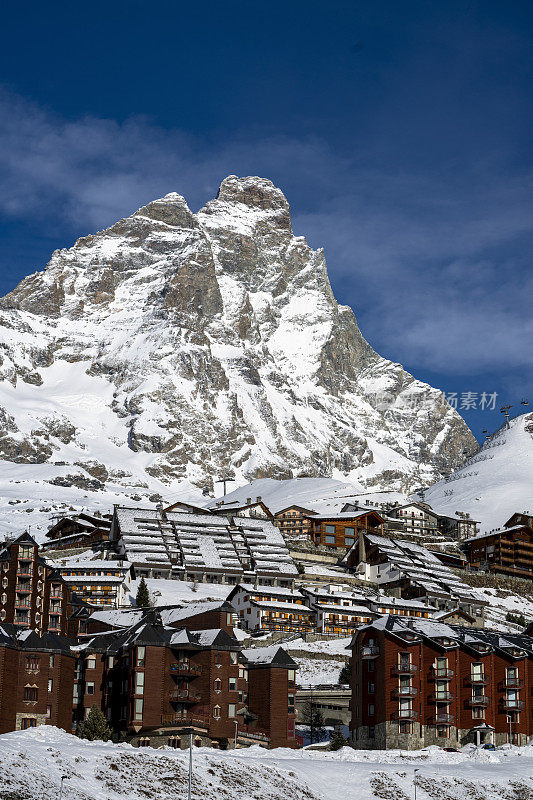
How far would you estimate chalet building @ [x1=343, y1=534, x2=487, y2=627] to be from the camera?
14862cm

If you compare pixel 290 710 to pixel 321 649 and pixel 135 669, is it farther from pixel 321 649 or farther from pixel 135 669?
pixel 321 649

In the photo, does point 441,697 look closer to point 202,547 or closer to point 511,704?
point 511,704

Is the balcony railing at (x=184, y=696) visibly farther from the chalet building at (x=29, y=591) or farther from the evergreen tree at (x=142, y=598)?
the evergreen tree at (x=142, y=598)

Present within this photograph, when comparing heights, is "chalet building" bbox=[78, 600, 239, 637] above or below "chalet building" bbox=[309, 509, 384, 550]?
below

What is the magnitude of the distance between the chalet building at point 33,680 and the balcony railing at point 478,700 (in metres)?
31.4

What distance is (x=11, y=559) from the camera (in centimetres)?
11394

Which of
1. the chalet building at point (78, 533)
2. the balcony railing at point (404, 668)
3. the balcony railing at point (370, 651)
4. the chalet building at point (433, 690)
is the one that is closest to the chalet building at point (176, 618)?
the chalet building at point (433, 690)

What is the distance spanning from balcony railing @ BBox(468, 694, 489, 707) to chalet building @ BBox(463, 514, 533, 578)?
91.4 meters

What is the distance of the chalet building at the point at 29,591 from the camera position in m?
112

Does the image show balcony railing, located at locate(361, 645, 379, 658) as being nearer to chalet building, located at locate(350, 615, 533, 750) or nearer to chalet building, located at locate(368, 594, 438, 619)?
chalet building, located at locate(350, 615, 533, 750)

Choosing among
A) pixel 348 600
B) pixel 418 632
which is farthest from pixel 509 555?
Answer: pixel 418 632

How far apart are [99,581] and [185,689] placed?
50865 millimetres

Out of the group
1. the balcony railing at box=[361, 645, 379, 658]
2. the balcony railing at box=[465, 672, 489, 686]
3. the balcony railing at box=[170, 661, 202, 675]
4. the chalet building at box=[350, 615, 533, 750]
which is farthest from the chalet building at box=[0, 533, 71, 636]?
the balcony railing at box=[465, 672, 489, 686]

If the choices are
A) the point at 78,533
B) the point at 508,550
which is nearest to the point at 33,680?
the point at 78,533
